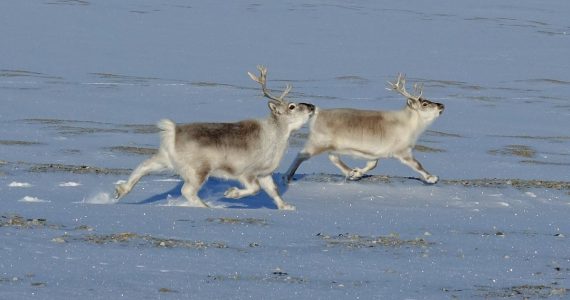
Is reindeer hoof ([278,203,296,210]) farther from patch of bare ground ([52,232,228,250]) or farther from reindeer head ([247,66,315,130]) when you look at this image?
patch of bare ground ([52,232,228,250])

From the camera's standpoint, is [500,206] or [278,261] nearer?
[278,261]

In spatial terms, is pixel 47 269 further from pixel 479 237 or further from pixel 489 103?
pixel 489 103

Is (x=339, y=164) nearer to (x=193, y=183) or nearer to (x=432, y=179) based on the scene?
(x=432, y=179)

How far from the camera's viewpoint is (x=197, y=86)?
2059cm

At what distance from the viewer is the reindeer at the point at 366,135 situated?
1175cm

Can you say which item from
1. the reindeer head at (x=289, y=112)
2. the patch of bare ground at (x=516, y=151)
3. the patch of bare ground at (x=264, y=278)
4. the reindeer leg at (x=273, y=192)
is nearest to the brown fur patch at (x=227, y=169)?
the reindeer leg at (x=273, y=192)

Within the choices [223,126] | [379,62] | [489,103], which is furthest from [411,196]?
[379,62]

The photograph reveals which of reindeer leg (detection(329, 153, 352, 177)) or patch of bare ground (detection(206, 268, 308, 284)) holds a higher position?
reindeer leg (detection(329, 153, 352, 177))

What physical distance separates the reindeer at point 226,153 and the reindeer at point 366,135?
1376mm

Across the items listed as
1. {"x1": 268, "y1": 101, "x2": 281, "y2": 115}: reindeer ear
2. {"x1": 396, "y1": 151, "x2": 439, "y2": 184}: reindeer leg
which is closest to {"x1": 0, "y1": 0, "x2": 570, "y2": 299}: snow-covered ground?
{"x1": 396, "y1": 151, "x2": 439, "y2": 184}: reindeer leg

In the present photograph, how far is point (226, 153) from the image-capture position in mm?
9719

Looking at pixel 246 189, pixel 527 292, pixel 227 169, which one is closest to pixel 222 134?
pixel 227 169

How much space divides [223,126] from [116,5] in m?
26.1

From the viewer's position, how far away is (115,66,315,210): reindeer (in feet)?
31.3
